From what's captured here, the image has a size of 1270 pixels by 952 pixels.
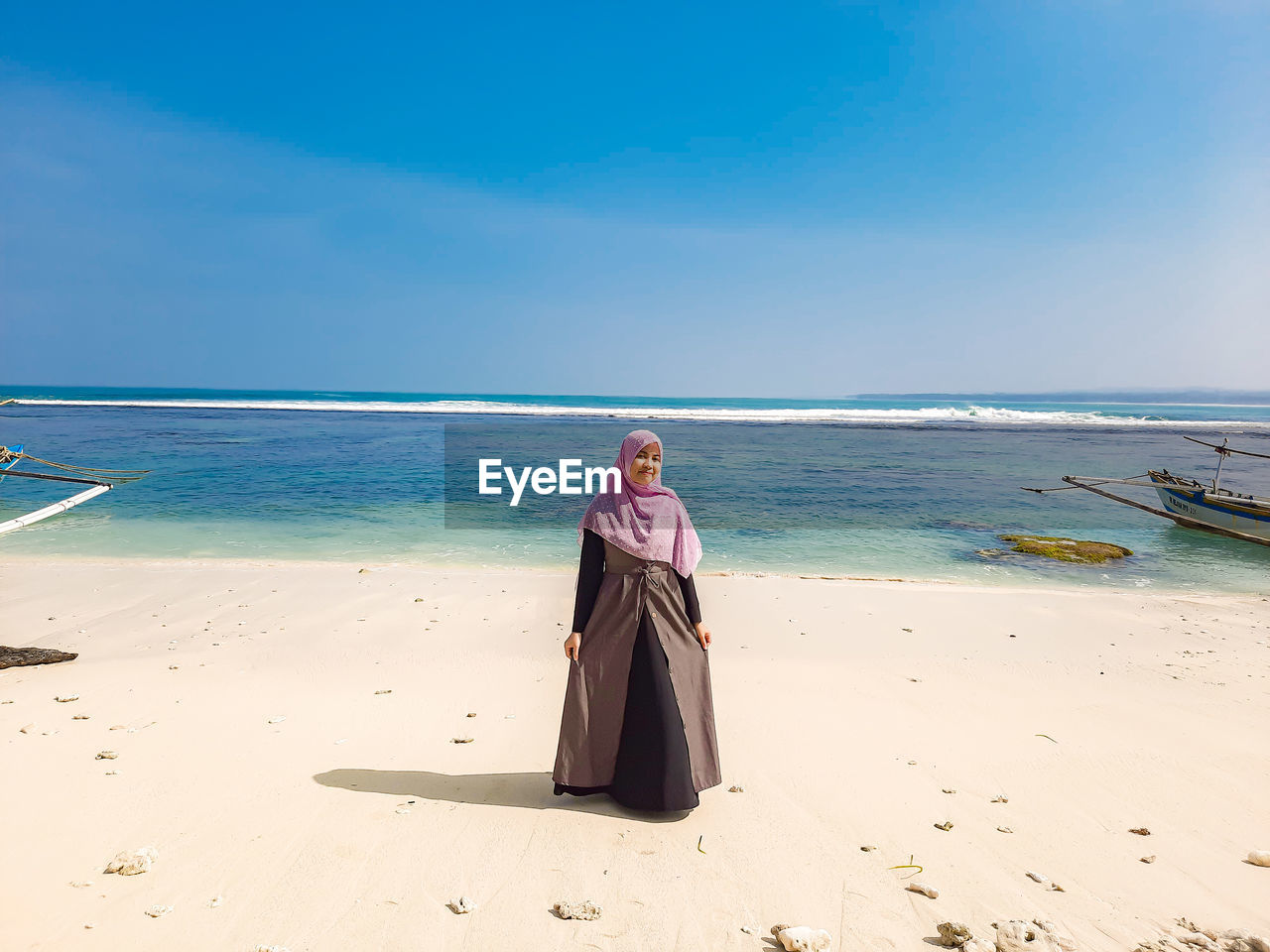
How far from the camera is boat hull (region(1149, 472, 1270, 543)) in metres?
12.9

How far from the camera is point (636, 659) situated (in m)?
3.40

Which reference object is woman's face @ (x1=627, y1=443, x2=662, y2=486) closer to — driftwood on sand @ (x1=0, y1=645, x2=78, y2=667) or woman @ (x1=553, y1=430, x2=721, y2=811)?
woman @ (x1=553, y1=430, x2=721, y2=811)

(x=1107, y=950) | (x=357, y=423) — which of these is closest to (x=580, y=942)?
(x=1107, y=950)

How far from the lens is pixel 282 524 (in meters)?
12.9

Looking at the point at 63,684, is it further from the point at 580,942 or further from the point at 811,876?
the point at 811,876

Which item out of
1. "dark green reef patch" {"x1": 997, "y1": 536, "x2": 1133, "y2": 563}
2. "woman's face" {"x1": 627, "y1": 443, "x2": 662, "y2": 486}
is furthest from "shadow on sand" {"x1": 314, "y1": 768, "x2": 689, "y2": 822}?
"dark green reef patch" {"x1": 997, "y1": 536, "x2": 1133, "y2": 563}

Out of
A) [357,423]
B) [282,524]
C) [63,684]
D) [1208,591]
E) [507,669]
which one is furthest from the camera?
[357,423]

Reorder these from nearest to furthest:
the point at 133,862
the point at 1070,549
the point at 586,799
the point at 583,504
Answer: the point at 133,862, the point at 586,799, the point at 1070,549, the point at 583,504

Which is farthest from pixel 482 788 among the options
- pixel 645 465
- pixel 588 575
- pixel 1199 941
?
pixel 1199 941

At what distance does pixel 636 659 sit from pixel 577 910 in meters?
1.08

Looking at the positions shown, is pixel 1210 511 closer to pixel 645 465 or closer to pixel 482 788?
pixel 645 465

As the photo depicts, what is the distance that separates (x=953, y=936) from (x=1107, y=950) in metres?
0.58

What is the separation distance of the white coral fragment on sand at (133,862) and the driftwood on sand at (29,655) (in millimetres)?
3570

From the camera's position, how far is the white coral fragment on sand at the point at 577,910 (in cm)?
271
